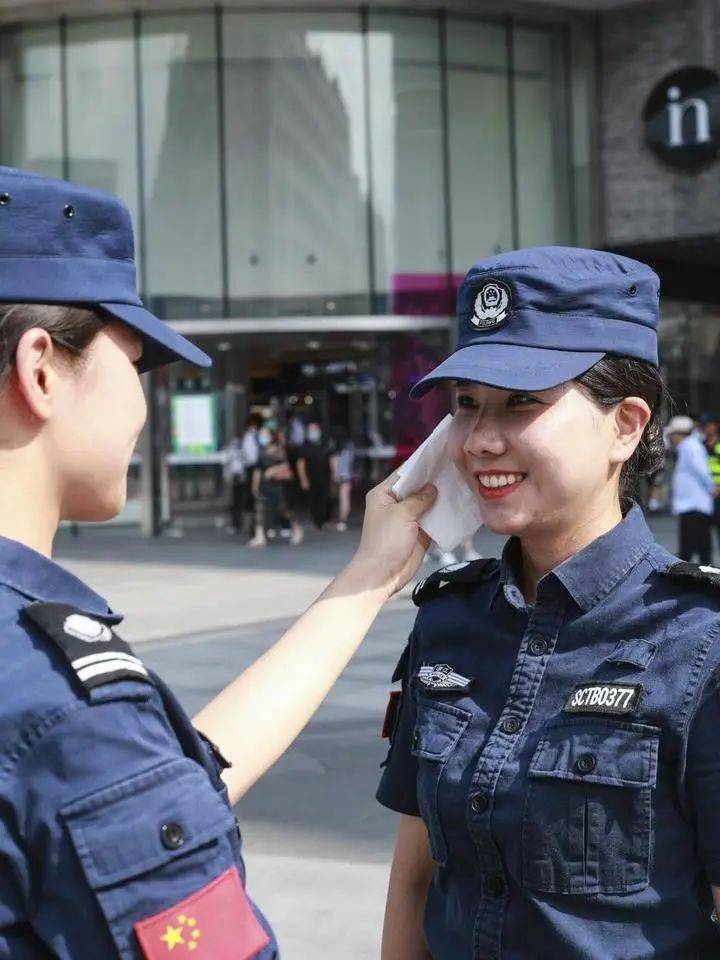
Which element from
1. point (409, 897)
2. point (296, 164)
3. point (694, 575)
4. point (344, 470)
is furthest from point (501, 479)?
point (296, 164)

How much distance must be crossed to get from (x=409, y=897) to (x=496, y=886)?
37 centimetres

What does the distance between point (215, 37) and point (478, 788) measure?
22663mm

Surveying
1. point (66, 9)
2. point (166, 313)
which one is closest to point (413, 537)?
point (166, 313)

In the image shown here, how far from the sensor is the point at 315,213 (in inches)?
912

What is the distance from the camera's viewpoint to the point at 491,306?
2.01 meters

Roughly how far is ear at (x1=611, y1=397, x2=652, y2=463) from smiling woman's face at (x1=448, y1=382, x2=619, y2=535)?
0.02 metres

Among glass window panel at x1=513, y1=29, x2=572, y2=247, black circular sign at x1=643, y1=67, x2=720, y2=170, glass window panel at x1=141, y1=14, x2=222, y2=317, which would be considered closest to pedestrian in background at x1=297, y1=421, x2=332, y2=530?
glass window panel at x1=141, y1=14, x2=222, y2=317

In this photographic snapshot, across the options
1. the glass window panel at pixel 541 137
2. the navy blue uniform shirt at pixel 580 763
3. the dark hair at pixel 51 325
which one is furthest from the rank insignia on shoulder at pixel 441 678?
the glass window panel at pixel 541 137

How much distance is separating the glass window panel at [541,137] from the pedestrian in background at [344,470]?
4.60 meters

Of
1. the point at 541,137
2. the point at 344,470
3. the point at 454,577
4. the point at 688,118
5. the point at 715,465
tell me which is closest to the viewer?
the point at 454,577

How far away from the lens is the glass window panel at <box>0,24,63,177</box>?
2342 centimetres

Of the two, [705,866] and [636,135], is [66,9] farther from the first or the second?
[705,866]

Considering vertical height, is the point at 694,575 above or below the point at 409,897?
above

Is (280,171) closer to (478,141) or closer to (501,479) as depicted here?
(478,141)
